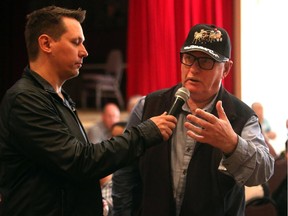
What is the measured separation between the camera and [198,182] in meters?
1.66

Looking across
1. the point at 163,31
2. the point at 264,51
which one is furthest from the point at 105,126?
the point at 264,51

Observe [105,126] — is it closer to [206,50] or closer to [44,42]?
[206,50]

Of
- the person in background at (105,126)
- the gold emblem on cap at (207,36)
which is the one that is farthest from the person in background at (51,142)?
the person in background at (105,126)

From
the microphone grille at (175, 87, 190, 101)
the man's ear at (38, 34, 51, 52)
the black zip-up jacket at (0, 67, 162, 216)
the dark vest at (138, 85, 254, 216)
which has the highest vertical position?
the man's ear at (38, 34, 51, 52)

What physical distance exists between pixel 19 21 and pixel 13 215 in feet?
21.9

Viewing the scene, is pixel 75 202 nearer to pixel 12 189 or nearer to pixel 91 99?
pixel 12 189

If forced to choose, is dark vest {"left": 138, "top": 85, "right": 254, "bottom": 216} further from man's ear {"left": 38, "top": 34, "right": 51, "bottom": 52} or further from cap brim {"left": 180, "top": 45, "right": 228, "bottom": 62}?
man's ear {"left": 38, "top": 34, "right": 51, "bottom": 52}

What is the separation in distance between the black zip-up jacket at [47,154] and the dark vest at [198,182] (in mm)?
273

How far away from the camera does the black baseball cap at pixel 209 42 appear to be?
1713 millimetres

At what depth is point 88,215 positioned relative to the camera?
1516mm

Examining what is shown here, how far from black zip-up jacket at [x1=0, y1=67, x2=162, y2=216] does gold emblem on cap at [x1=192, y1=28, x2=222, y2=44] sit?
0.43 metres

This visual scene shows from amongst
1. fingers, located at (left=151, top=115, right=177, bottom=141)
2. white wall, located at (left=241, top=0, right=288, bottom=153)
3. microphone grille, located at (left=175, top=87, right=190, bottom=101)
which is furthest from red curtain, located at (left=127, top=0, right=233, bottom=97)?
fingers, located at (left=151, top=115, right=177, bottom=141)

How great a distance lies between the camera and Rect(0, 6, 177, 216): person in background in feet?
4.58

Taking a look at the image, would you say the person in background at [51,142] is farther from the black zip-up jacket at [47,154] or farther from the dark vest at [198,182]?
the dark vest at [198,182]
